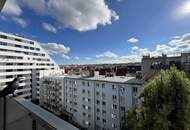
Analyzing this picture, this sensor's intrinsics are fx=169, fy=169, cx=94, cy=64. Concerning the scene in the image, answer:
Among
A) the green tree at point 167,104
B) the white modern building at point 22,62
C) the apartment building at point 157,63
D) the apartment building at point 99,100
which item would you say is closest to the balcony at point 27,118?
the green tree at point 167,104

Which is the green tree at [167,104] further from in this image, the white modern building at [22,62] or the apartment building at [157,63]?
the white modern building at [22,62]

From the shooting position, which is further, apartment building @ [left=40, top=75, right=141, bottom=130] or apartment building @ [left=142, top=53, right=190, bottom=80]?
apartment building @ [left=40, top=75, right=141, bottom=130]

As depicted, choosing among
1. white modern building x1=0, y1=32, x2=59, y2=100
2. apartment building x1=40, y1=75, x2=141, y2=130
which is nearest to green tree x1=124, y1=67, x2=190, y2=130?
apartment building x1=40, y1=75, x2=141, y2=130

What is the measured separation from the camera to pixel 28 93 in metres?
26.3

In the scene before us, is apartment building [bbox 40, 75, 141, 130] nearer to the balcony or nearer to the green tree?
the green tree

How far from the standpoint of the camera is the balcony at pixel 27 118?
0.83m

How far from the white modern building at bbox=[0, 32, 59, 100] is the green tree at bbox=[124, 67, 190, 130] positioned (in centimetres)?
1873

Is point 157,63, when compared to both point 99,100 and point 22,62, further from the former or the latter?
point 22,62

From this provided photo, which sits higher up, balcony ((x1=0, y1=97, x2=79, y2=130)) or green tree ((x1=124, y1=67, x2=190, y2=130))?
balcony ((x1=0, y1=97, x2=79, y2=130))

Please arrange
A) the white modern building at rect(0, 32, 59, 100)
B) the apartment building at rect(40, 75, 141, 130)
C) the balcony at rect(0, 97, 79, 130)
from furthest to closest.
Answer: the white modern building at rect(0, 32, 59, 100) → the apartment building at rect(40, 75, 141, 130) → the balcony at rect(0, 97, 79, 130)

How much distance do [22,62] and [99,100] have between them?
→ 641 inches

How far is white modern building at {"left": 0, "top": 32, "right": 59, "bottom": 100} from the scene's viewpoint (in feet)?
75.0

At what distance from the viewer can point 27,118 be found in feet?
3.72

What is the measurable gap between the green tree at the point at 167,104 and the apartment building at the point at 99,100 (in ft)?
16.5
